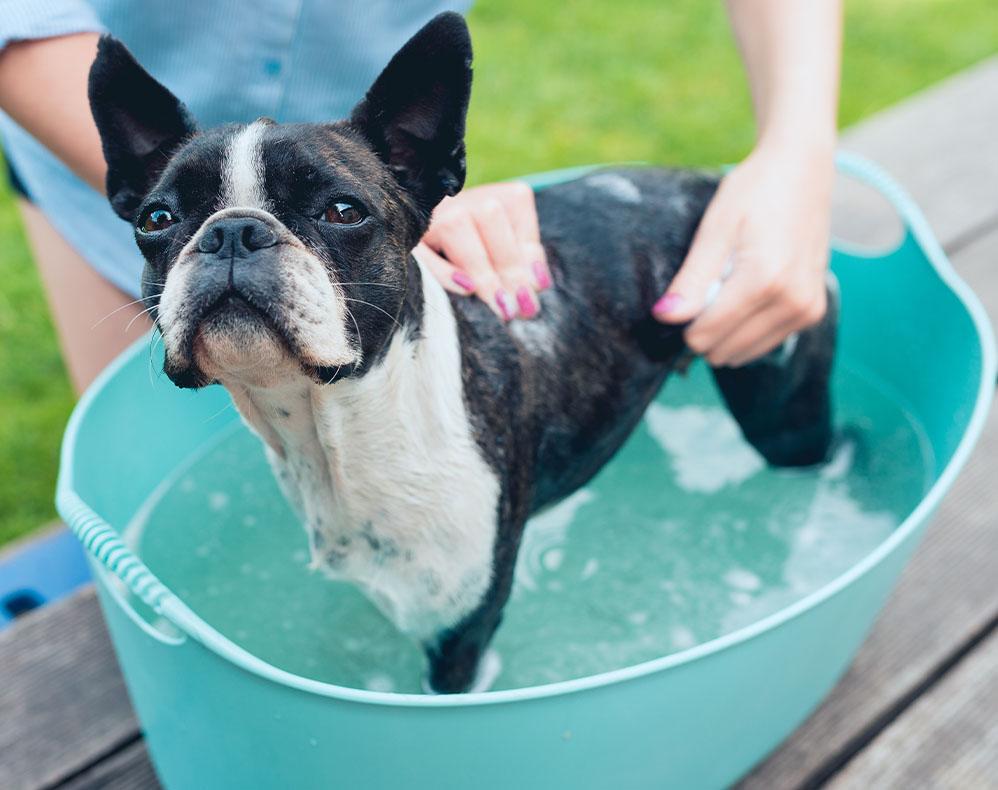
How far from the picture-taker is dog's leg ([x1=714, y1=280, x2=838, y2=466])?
2.20 meters

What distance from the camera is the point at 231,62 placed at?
7.07 ft

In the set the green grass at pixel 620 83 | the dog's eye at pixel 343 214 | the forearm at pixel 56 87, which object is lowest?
the green grass at pixel 620 83

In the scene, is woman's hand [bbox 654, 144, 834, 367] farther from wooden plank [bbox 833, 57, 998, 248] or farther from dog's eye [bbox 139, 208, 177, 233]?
wooden plank [bbox 833, 57, 998, 248]

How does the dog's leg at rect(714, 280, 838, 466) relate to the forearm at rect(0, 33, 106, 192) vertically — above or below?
below

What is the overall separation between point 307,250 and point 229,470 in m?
1.30

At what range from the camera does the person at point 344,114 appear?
1.87 meters

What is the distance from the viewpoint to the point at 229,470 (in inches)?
102

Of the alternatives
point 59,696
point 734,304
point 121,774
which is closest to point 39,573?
point 59,696

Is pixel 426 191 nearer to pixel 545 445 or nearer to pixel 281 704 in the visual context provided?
pixel 545 445

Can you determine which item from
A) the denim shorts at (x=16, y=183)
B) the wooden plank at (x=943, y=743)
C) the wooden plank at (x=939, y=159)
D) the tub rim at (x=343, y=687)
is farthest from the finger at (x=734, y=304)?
the denim shorts at (x=16, y=183)

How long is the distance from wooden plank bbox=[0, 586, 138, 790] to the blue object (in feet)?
1.08

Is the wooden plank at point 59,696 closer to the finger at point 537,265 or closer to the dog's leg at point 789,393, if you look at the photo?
the finger at point 537,265

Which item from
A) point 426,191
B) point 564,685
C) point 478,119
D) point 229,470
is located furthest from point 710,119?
point 564,685

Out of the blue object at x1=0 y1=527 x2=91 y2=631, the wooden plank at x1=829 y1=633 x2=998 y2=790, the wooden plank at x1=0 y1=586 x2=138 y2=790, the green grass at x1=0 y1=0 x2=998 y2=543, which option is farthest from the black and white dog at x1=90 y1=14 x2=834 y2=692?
the green grass at x1=0 y1=0 x2=998 y2=543
